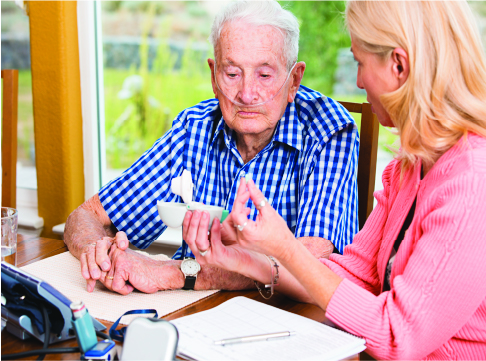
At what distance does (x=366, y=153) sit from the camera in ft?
5.45

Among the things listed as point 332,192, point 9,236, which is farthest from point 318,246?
point 9,236

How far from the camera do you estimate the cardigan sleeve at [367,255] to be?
4.04 feet

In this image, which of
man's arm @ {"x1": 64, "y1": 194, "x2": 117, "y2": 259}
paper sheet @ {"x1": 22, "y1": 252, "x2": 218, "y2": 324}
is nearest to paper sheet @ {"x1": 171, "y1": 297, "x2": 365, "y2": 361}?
paper sheet @ {"x1": 22, "y1": 252, "x2": 218, "y2": 324}

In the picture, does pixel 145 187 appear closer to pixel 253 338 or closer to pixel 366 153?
pixel 366 153

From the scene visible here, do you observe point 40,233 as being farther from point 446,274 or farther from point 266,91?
point 446,274

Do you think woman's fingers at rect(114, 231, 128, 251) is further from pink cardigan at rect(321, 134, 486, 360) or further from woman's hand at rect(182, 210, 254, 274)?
pink cardigan at rect(321, 134, 486, 360)

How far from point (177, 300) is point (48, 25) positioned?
5.75 feet

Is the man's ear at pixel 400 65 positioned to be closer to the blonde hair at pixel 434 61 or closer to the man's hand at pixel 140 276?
the blonde hair at pixel 434 61

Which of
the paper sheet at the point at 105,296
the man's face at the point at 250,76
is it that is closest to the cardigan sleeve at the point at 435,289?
the paper sheet at the point at 105,296

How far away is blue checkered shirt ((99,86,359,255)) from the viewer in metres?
1.48

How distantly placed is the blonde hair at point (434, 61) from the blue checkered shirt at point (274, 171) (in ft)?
1.62

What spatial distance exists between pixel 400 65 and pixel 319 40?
4.54ft

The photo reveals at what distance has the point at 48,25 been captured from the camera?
7.75 ft

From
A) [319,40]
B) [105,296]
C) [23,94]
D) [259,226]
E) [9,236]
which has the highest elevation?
[319,40]
